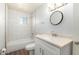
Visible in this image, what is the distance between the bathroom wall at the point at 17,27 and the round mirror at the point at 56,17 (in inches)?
16.5

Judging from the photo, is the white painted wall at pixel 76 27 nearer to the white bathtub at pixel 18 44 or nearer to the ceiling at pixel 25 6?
the ceiling at pixel 25 6

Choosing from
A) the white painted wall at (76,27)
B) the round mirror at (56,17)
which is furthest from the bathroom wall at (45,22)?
the white painted wall at (76,27)

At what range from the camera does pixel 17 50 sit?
988 mm

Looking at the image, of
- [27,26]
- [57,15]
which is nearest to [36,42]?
[27,26]

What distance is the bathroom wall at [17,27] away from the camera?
0.90 meters

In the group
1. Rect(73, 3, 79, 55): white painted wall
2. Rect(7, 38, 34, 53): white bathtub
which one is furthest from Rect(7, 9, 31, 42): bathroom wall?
Rect(73, 3, 79, 55): white painted wall

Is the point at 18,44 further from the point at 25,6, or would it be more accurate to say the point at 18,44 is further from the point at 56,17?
the point at 56,17

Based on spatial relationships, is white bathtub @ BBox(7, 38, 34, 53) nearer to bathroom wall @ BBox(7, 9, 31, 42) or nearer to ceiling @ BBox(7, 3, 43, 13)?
bathroom wall @ BBox(7, 9, 31, 42)

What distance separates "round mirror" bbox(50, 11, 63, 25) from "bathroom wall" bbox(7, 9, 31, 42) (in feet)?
1.38

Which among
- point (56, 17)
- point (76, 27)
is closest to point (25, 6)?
point (56, 17)

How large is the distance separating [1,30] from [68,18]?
3.36 ft

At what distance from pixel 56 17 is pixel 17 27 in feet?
2.44

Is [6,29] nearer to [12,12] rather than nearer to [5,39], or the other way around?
[5,39]
